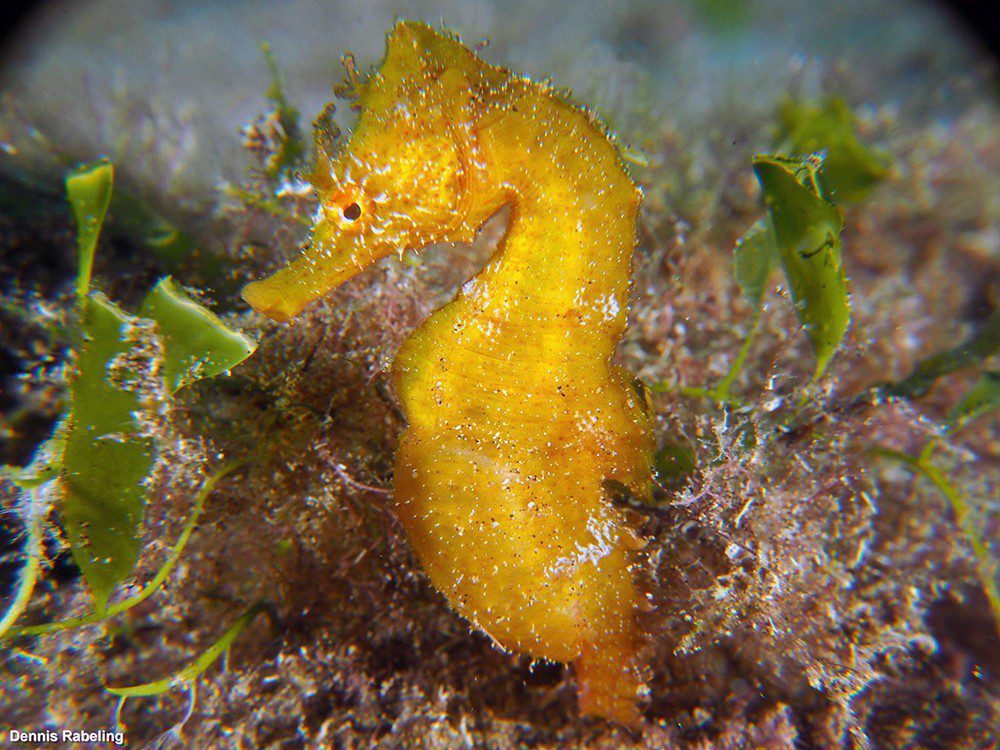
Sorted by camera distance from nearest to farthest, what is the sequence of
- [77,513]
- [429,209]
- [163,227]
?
[429,209], [77,513], [163,227]

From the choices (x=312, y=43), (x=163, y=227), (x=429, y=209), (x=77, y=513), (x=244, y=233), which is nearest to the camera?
(x=429, y=209)

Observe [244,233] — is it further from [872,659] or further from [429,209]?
[872,659]

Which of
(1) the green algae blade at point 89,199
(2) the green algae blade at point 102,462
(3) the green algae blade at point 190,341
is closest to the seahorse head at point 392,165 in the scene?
(3) the green algae blade at point 190,341

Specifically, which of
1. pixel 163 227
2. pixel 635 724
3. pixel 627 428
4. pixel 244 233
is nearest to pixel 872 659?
→ pixel 635 724

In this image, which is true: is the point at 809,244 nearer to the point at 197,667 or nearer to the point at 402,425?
the point at 402,425

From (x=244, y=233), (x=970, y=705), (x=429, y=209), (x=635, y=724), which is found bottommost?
(x=970, y=705)

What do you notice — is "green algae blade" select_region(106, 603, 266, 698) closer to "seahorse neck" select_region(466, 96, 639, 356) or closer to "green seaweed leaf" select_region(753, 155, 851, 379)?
"seahorse neck" select_region(466, 96, 639, 356)

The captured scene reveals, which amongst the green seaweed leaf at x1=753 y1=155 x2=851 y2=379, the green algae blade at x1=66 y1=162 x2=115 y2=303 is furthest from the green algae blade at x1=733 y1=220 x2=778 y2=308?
the green algae blade at x1=66 y1=162 x2=115 y2=303
